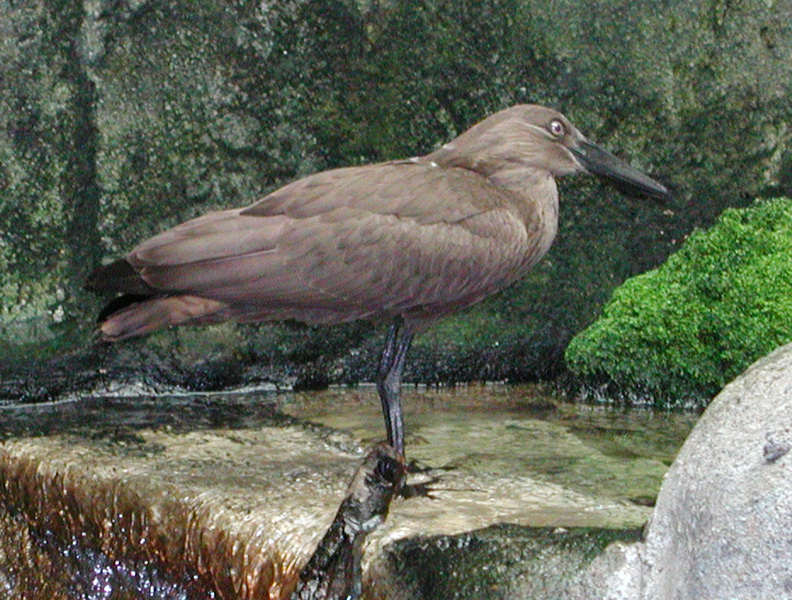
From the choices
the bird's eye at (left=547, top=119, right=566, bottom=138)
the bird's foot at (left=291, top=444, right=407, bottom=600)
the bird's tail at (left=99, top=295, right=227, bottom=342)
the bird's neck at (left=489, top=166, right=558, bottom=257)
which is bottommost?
the bird's foot at (left=291, top=444, right=407, bottom=600)

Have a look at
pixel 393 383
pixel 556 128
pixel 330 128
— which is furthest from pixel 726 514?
pixel 330 128

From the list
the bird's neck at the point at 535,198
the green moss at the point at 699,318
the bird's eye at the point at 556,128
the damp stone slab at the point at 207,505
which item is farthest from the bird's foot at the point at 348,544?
the green moss at the point at 699,318

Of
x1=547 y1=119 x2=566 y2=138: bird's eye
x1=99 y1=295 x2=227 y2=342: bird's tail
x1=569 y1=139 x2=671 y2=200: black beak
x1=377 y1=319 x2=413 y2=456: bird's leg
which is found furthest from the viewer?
x1=569 y1=139 x2=671 y2=200: black beak

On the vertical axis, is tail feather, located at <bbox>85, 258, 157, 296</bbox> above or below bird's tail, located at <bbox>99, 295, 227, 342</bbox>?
above

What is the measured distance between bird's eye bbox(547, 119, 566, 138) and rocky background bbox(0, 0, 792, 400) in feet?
4.14

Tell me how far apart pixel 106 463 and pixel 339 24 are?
2.52 m

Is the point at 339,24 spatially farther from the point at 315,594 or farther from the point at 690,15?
the point at 315,594

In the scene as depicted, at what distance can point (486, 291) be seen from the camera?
15.8 feet

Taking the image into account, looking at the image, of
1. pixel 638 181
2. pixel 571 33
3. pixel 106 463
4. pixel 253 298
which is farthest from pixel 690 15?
pixel 106 463

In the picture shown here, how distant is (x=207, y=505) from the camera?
169 inches

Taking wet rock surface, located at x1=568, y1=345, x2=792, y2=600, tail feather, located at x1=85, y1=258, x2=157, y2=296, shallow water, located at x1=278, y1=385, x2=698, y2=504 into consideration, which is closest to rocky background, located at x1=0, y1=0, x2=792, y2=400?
shallow water, located at x1=278, y1=385, x2=698, y2=504

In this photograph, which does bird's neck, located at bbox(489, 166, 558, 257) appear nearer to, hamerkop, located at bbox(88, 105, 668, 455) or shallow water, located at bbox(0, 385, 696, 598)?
hamerkop, located at bbox(88, 105, 668, 455)

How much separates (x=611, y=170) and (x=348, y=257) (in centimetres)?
131

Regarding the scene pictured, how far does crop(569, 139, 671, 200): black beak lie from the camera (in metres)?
5.25
